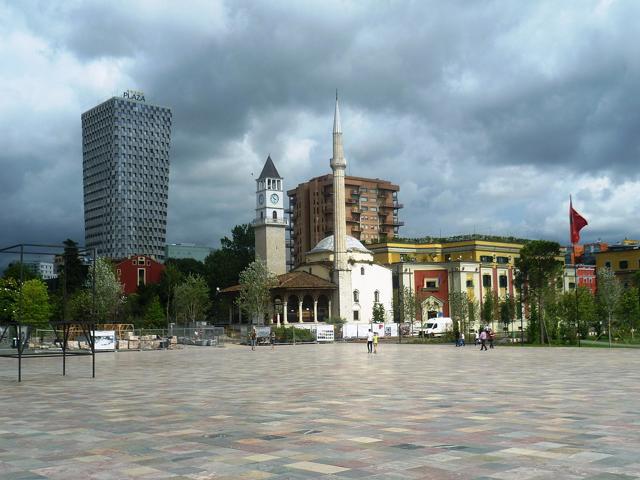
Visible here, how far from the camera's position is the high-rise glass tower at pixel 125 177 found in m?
188

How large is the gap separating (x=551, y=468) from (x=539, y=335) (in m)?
44.8

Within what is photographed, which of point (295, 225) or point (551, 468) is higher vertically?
point (295, 225)

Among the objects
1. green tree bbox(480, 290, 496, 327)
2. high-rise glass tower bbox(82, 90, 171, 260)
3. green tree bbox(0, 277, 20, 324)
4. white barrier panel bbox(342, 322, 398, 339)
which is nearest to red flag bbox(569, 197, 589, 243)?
white barrier panel bbox(342, 322, 398, 339)

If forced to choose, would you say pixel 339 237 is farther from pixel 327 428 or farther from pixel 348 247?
pixel 327 428

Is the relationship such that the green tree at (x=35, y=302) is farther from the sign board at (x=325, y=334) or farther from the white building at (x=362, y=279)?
the white building at (x=362, y=279)

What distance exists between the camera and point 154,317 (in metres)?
79.8

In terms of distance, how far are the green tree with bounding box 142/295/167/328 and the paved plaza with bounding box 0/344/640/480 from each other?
184 ft

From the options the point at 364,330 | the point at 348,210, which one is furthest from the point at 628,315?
the point at 348,210

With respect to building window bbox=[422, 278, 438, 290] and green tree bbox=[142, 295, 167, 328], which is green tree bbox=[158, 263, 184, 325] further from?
building window bbox=[422, 278, 438, 290]

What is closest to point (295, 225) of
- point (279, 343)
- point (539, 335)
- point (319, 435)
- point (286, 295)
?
point (286, 295)

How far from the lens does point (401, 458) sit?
9.14 metres

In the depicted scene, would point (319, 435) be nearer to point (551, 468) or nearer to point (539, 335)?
point (551, 468)

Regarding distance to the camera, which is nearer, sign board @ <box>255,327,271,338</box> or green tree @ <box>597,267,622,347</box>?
green tree @ <box>597,267,622,347</box>

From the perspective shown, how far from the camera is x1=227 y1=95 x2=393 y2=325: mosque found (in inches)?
3351
